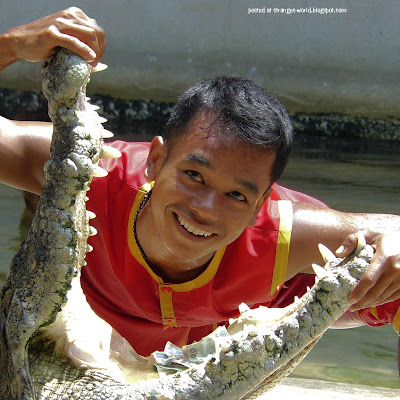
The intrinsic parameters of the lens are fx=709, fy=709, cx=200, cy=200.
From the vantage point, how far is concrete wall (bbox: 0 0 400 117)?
26.2 feet

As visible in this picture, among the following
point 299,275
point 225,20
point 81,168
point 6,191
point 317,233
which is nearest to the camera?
point 81,168

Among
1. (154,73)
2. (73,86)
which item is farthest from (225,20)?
(73,86)

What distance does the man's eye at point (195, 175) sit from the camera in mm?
2146

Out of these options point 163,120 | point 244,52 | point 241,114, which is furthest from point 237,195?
point 244,52

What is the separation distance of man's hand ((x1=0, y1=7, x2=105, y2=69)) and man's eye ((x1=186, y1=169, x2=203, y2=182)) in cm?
48

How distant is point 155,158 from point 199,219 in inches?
15.6

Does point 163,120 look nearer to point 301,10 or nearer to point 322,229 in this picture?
point 301,10

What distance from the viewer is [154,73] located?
827 centimetres

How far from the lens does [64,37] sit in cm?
171

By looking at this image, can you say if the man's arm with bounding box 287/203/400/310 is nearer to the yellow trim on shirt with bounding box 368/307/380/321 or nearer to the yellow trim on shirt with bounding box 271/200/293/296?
the yellow trim on shirt with bounding box 271/200/293/296

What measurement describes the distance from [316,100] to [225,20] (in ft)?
4.54

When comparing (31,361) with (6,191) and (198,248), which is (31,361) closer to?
(198,248)

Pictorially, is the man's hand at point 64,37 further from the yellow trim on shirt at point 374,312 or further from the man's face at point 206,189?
the yellow trim on shirt at point 374,312

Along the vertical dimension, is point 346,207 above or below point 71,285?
below
